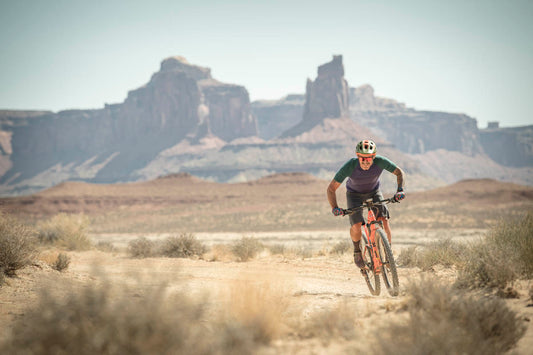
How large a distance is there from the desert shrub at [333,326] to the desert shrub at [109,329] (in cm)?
128

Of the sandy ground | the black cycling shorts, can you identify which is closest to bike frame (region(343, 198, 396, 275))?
the black cycling shorts

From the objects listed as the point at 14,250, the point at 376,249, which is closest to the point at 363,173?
the point at 376,249

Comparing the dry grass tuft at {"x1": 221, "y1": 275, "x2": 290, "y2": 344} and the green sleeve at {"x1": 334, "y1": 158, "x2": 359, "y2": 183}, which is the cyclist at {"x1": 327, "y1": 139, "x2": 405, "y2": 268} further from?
the dry grass tuft at {"x1": 221, "y1": 275, "x2": 290, "y2": 344}

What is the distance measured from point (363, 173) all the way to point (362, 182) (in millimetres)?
160

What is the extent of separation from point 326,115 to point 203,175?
50130 millimetres

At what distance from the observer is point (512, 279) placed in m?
5.94

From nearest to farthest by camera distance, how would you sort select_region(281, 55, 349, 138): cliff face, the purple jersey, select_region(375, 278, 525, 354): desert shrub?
select_region(375, 278, 525, 354): desert shrub → the purple jersey → select_region(281, 55, 349, 138): cliff face

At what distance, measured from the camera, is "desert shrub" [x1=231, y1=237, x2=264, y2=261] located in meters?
14.5

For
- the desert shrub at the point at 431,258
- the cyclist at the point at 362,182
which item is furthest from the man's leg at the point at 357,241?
the desert shrub at the point at 431,258

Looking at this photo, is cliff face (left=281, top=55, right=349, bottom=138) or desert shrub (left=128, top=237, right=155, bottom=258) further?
cliff face (left=281, top=55, right=349, bottom=138)

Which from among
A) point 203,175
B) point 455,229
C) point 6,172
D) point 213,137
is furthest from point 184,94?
point 455,229

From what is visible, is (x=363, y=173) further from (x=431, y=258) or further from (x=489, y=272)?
(x=431, y=258)

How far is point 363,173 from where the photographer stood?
7.18 meters

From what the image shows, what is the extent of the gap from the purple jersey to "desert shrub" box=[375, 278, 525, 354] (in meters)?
2.68
